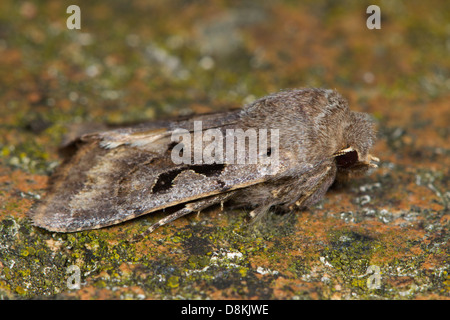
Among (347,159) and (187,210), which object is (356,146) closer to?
(347,159)

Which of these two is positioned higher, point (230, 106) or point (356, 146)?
point (230, 106)

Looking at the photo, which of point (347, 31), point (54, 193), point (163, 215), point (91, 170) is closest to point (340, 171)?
point (163, 215)

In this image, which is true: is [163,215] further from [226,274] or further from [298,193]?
[298,193]

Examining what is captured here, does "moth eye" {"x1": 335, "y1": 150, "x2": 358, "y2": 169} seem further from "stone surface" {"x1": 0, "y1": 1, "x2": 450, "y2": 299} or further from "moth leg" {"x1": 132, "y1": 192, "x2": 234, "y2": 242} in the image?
"moth leg" {"x1": 132, "y1": 192, "x2": 234, "y2": 242}

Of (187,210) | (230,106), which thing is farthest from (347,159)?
(230,106)

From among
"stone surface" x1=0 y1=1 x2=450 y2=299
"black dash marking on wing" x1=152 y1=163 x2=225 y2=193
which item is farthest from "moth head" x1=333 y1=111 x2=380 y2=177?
"black dash marking on wing" x1=152 y1=163 x2=225 y2=193

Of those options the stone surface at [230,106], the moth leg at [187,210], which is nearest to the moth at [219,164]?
the moth leg at [187,210]

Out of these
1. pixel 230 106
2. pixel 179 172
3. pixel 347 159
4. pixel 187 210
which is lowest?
pixel 187 210
